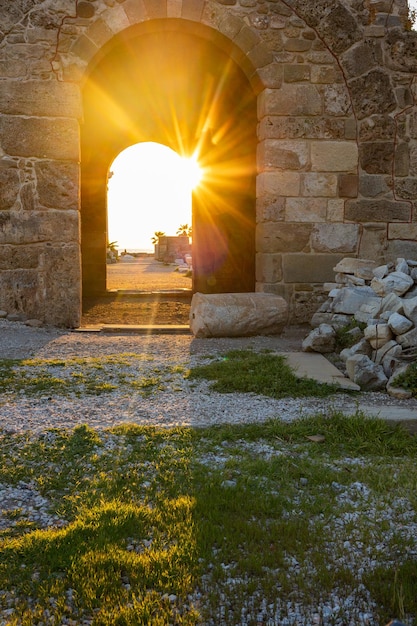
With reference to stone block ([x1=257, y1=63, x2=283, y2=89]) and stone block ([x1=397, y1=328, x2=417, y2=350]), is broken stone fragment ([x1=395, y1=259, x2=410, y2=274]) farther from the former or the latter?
stone block ([x1=257, y1=63, x2=283, y2=89])

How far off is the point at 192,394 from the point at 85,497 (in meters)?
1.79

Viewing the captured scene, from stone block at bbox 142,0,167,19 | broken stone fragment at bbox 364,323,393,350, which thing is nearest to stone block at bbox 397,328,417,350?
broken stone fragment at bbox 364,323,393,350

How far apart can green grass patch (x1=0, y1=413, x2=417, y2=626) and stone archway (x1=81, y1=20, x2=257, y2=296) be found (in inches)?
272

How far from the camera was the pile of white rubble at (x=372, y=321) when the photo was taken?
14.8 ft

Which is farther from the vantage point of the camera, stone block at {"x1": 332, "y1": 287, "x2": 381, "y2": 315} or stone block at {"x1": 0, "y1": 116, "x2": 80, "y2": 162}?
stone block at {"x1": 0, "y1": 116, "x2": 80, "y2": 162}

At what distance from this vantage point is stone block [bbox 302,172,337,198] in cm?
745

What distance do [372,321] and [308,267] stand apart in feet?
7.88

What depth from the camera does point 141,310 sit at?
939 centimetres

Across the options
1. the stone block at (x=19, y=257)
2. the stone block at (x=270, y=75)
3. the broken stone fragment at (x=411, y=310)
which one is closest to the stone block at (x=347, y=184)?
the stone block at (x=270, y=75)

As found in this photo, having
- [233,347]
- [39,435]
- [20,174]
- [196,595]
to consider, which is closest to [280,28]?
[20,174]

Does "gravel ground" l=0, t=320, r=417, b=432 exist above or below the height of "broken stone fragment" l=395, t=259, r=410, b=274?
below

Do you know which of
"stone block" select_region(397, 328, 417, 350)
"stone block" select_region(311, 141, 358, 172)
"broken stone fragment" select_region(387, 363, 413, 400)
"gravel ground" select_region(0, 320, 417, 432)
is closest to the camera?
"gravel ground" select_region(0, 320, 417, 432)

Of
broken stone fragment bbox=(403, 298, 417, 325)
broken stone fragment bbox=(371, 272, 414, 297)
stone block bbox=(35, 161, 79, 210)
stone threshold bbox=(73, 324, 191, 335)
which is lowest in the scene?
stone threshold bbox=(73, 324, 191, 335)

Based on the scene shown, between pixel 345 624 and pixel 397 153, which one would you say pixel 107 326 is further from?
pixel 345 624
